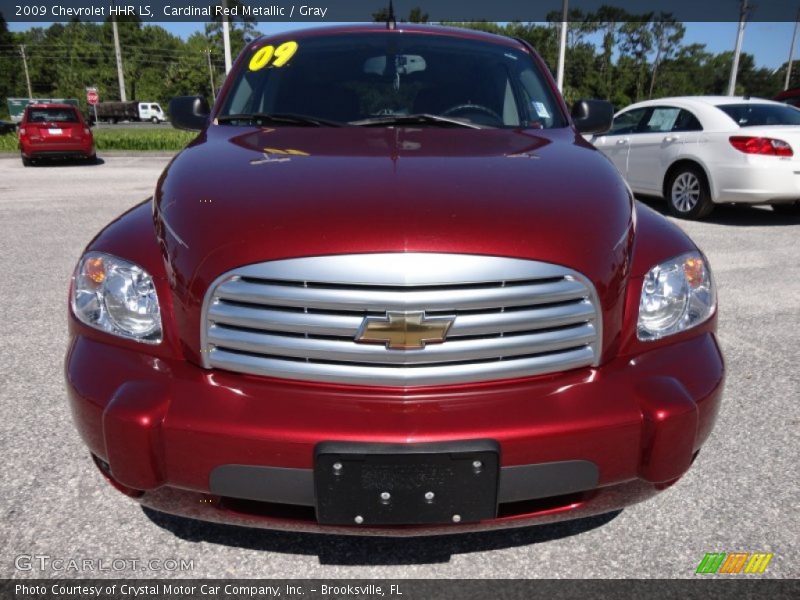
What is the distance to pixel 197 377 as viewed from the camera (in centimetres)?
152

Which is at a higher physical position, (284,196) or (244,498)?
(284,196)

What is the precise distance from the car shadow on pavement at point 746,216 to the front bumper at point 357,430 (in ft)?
19.4

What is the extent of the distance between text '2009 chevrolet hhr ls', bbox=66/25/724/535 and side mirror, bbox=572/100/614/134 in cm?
135

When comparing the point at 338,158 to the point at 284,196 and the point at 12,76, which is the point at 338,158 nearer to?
the point at 284,196

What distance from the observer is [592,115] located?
298 cm

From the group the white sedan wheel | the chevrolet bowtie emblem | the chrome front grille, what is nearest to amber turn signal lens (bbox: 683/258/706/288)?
the chrome front grille

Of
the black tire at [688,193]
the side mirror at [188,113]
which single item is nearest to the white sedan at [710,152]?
the black tire at [688,193]

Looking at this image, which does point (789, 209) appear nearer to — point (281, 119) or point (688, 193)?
point (688, 193)

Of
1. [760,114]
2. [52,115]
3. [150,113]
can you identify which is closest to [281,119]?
[760,114]

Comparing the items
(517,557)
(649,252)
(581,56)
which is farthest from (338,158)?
(581,56)

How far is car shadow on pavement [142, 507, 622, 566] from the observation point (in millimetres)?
1825

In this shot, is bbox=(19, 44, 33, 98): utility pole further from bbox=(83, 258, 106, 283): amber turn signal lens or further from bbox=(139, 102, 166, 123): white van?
bbox=(83, 258, 106, 283): amber turn signal lens

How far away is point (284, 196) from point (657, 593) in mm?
1542

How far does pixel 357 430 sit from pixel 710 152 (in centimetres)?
693
